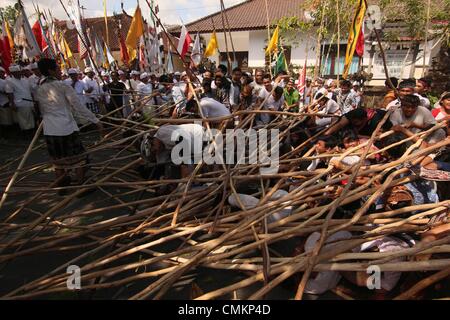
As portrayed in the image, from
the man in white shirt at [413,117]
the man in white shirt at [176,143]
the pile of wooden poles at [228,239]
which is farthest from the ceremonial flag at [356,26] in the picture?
the man in white shirt at [176,143]

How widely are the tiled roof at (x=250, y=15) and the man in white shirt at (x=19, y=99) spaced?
11172 mm

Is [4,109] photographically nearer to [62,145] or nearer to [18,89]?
[18,89]

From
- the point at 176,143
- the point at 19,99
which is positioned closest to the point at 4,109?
the point at 19,99

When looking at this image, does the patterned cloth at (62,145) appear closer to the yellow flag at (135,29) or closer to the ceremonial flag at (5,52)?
the yellow flag at (135,29)

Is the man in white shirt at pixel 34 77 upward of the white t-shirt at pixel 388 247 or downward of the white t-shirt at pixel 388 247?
upward

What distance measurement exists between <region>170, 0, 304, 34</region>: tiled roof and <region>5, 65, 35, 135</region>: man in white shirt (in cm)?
1117

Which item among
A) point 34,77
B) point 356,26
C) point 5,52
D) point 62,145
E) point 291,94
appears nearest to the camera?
point 62,145

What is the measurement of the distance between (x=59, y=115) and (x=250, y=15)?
16.2 m

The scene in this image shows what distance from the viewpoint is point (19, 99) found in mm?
6441

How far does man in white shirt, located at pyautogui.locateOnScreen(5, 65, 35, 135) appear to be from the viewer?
6.35 metres

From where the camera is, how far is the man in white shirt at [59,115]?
11.6 feet

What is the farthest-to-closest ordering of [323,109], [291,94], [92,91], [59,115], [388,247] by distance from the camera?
[92,91], [291,94], [323,109], [59,115], [388,247]
